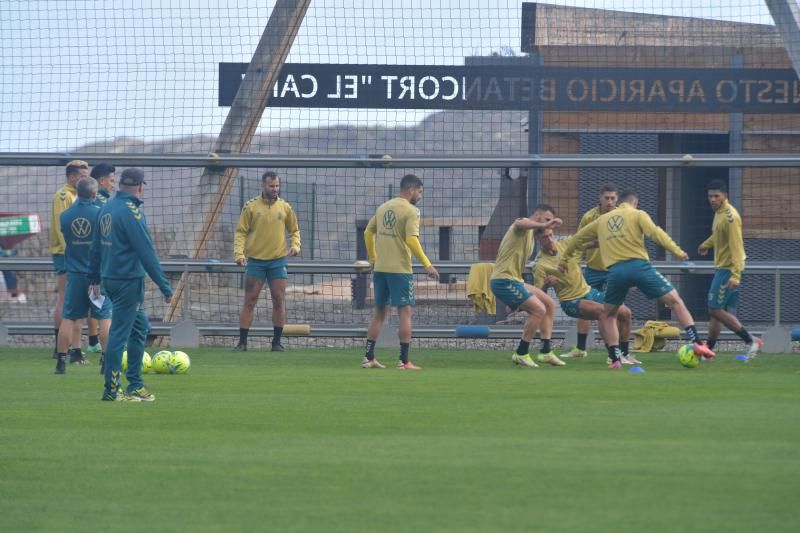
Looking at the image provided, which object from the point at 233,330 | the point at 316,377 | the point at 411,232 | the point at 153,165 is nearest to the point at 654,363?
the point at 411,232

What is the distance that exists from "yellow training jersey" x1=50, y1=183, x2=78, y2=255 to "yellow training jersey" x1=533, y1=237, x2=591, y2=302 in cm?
571

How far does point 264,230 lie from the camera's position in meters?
16.7

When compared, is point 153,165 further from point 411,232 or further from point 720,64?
point 720,64

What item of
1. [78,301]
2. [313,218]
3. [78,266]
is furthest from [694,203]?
[78,301]

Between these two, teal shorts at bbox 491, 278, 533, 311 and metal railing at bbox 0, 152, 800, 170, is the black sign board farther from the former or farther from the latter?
teal shorts at bbox 491, 278, 533, 311

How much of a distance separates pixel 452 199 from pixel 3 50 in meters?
7.13

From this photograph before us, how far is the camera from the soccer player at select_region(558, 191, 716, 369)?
13.6 metres

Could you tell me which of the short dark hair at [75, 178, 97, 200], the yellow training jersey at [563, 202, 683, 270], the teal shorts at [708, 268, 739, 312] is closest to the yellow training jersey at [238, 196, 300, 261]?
the short dark hair at [75, 178, 97, 200]

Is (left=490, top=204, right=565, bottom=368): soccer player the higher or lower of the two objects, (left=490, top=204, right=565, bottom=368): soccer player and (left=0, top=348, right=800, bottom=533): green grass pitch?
the higher

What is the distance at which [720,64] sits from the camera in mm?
19062

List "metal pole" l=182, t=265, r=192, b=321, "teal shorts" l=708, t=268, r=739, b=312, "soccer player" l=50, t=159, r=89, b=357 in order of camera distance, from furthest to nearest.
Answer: "metal pole" l=182, t=265, r=192, b=321, "teal shorts" l=708, t=268, r=739, b=312, "soccer player" l=50, t=159, r=89, b=357

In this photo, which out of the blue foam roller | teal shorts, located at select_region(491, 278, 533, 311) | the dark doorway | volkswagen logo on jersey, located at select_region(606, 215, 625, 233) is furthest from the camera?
the dark doorway

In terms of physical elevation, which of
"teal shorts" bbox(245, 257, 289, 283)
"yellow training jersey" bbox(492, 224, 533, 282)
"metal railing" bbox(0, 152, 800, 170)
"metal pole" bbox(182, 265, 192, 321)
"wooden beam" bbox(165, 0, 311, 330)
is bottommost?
"metal pole" bbox(182, 265, 192, 321)

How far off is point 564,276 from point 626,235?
6.07ft
